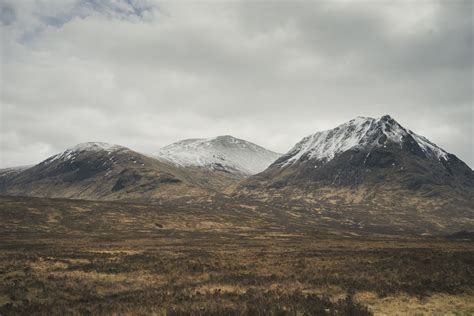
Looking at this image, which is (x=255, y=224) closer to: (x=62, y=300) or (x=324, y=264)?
(x=324, y=264)

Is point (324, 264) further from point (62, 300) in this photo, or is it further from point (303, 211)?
point (303, 211)

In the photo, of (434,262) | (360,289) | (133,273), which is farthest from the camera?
(434,262)

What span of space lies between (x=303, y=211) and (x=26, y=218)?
403 feet

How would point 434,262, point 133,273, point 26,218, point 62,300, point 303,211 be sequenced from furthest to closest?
1. point 303,211
2. point 26,218
3. point 434,262
4. point 133,273
5. point 62,300

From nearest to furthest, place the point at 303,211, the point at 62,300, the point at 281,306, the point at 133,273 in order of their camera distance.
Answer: the point at 281,306 < the point at 62,300 < the point at 133,273 < the point at 303,211

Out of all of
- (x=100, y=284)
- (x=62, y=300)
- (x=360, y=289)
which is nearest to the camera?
(x=62, y=300)

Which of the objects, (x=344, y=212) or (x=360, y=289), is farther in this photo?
(x=344, y=212)

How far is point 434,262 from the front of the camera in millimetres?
34094

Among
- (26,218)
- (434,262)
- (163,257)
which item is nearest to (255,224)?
(26,218)

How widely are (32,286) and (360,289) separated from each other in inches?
838

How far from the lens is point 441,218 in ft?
612

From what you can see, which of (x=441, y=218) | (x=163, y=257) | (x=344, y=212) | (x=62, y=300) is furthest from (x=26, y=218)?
(x=441, y=218)

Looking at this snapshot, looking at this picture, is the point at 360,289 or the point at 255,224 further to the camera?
the point at 255,224

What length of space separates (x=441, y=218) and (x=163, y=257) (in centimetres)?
18085
